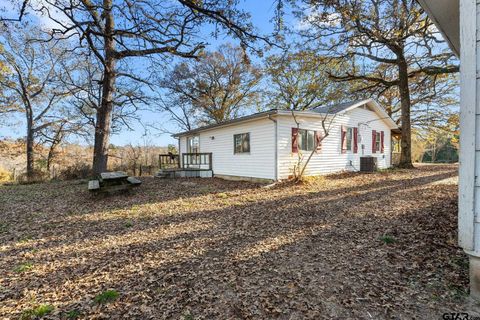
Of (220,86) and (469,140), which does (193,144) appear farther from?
(469,140)

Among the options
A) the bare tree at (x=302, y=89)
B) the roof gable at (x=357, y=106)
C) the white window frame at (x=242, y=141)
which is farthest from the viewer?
the bare tree at (x=302, y=89)

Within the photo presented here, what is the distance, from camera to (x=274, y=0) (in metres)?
4.70

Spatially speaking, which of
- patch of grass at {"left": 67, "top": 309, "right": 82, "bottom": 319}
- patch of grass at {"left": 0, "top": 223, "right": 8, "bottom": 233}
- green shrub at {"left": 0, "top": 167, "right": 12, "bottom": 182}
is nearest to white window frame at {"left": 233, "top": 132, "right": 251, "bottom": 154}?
patch of grass at {"left": 0, "top": 223, "right": 8, "bottom": 233}

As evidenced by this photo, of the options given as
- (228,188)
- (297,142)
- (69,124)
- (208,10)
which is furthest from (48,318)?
(69,124)

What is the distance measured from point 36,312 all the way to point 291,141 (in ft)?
30.5

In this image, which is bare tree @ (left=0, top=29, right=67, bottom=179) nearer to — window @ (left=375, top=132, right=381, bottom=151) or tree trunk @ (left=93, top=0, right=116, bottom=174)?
tree trunk @ (left=93, top=0, right=116, bottom=174)

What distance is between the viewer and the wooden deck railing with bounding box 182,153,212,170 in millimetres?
13898

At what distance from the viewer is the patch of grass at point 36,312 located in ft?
7.79

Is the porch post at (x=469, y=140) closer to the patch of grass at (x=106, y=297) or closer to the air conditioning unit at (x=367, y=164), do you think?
the patch of grass at (x=106, y=297)

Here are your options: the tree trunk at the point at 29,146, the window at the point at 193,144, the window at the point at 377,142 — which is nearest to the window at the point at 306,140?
the window at the point at 377,142

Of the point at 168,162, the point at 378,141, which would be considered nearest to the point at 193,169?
the point at 168,162

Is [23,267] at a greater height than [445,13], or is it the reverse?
[445,13]

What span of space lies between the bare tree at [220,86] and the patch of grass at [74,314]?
761 inches

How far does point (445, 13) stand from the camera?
111 inches
